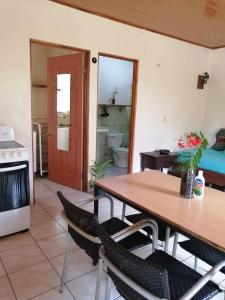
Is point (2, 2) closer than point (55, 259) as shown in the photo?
No

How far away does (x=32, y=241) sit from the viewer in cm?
248

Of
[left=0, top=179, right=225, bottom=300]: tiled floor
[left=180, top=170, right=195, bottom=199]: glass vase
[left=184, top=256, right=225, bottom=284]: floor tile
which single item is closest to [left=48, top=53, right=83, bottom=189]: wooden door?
[left=0, top=179, right=225, bottom=300]: tiled floor

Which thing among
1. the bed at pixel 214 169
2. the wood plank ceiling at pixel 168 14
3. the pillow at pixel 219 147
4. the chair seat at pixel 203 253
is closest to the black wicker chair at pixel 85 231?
the chair seat at pixel 203 253

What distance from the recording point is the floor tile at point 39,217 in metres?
2.90

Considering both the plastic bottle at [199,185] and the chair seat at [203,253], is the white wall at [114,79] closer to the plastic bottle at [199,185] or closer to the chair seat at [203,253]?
the plastic bottle at [199,185]

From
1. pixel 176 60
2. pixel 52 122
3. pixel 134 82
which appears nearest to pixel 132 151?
pixel 134 82

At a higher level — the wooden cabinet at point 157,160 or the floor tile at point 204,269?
the wooden cabinet at point 157,160

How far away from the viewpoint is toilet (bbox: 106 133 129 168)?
5301 millimetres

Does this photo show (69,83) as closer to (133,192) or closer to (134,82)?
(134,82)

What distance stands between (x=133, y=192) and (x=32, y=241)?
1.31m

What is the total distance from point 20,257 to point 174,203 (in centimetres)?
151

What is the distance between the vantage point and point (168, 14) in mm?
3256

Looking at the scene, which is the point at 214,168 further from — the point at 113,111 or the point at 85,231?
the point at 113,111

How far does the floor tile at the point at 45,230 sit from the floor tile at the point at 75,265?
1.40 ft
